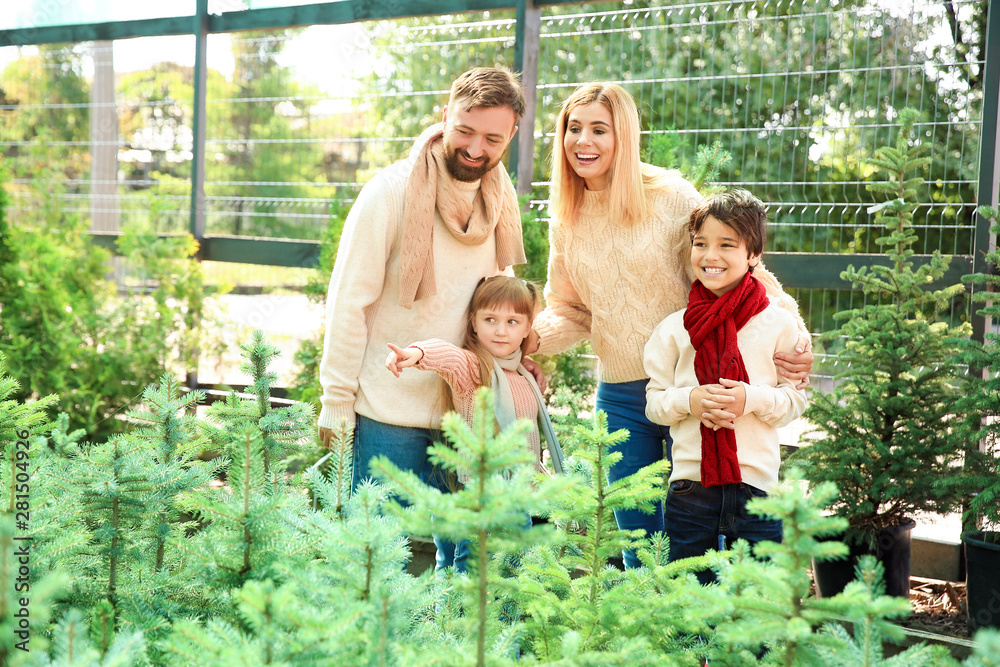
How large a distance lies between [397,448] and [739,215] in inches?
45.7

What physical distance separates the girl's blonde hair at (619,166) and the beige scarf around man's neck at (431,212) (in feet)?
0.66

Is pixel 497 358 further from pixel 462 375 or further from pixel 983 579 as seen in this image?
pixel 983 579

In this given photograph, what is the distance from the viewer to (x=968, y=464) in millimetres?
3082

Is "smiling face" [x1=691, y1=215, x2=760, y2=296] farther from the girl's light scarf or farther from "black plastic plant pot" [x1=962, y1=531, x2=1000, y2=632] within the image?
"black plastic plant pot" [x1=962, y1=531, x2=1000, y2=632]

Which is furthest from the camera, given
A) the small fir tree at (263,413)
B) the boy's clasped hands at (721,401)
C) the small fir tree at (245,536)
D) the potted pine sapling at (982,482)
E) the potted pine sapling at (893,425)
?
the potted pine sapling at (893,425)

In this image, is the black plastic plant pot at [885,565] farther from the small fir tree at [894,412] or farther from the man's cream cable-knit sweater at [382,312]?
the man's cream cable-knit sweater at [382,312]

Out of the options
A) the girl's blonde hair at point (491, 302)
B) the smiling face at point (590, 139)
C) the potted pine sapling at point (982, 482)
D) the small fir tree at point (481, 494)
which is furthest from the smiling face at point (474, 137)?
the potted pine sapling at point (982, 482)

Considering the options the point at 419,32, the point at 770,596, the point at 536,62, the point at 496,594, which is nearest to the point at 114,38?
the point at 419,32

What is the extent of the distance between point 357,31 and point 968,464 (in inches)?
170

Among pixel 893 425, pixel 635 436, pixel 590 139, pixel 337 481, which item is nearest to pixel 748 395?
Result: pixel 635 436

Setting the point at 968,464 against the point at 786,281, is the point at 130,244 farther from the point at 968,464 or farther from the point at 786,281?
the point at 968,464

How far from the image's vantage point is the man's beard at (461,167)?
7.60ft

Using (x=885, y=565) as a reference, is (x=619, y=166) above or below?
above

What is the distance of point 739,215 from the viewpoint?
87.8 inches
